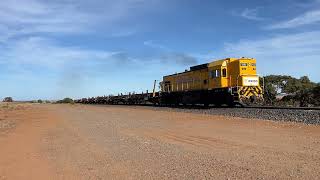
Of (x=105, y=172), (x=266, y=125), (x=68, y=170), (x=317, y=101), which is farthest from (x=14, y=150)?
(x=317, y=101)

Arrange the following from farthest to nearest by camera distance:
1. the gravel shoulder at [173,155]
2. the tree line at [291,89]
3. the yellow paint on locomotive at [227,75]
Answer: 1. the tree line at [291,89]
2. the yellow paint on locomotive at [227,75]
3. the gravel shoulder at [173,155]

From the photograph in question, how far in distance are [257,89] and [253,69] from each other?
1.79 m

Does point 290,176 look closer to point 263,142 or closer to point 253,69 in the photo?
point 263,142

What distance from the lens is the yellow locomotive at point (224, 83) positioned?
28250 millimetres

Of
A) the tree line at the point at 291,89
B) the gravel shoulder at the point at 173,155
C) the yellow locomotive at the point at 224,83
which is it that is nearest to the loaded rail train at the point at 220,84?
the yellow locomotive at the point at 224,83

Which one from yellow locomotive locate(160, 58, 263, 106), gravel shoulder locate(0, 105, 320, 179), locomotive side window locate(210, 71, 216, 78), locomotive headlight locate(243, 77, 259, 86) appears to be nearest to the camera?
gravel shoulder locate(0, 105, 320, 179)

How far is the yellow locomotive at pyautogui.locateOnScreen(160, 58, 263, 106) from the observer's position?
1112 inches

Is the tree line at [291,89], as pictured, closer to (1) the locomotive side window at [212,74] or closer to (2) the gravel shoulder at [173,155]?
(1) the locomotive side window at [212,74]

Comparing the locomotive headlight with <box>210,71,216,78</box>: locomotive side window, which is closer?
the locomotive headlight

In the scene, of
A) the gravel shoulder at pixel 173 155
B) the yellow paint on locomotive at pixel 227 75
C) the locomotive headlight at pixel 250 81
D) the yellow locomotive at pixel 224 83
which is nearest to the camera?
the gravel shoulder at pixel 173 155

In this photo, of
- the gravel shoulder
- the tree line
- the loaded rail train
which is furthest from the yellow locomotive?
the gravel shoulder

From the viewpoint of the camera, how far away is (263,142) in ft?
38.1

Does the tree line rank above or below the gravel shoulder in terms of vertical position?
above

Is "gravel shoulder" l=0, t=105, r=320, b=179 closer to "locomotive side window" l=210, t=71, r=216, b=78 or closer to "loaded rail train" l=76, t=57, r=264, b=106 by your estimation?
"loaded rail train" l=76, t=57, r=264, b=106
